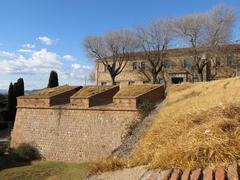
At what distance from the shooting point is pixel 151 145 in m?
5.98

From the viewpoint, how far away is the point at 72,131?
1917cm

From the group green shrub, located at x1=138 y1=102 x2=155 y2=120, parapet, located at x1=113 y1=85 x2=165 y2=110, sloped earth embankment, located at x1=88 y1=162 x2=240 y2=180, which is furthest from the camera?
parapet, located at x1=113 y1=85 x2=165 y2=110

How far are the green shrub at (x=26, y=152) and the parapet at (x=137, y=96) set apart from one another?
21.4 feet

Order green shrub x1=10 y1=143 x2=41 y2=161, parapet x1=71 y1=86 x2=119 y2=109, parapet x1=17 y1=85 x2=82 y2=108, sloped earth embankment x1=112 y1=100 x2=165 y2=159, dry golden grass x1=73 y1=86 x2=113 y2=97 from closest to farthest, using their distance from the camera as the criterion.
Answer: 1. sloped earth embankment x1=112 y1=100 x2=165 y2=159
2. parapet x1=71 y1=86 x2=119 y2=109
3. green shrub x1=10 y1=143 x2=41 y2=161
4. dry golden grass x1=73 y1=86 x2=113 y2=97
5. parapet x1=17 y1=85 x2=82 y2=108

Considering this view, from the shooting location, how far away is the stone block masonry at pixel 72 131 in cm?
1767

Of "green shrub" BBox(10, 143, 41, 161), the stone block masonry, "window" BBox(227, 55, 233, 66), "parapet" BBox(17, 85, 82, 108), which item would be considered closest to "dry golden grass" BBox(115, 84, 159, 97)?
the stone block masonry

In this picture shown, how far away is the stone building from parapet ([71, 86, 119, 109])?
19013 mm

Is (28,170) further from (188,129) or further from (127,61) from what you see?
(127,61)

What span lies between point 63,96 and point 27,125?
314 cm

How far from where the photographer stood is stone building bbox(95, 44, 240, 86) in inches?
1439

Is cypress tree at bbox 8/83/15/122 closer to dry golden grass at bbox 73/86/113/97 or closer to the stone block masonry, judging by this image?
the stone block masonry

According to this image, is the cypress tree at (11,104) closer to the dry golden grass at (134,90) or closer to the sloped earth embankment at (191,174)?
the dry golden grass at (134,90)

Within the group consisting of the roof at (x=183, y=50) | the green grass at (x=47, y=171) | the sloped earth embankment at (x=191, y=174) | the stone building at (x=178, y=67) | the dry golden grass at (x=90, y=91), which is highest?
the roof at (x=183, y=50)

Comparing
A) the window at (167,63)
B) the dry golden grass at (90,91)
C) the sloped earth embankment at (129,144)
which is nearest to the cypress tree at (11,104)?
the dry golden grass at (90,91)
